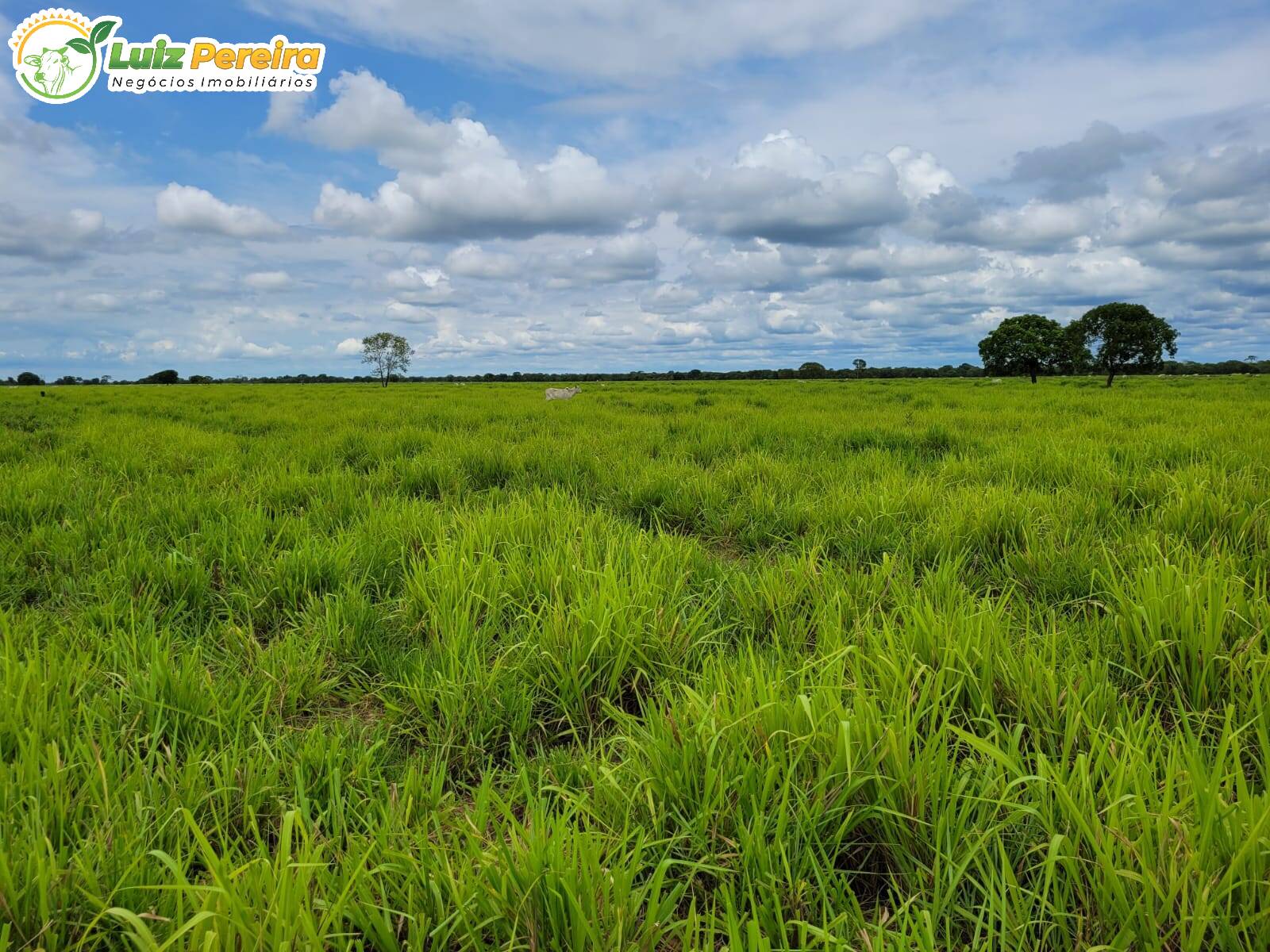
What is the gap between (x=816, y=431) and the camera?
25.9 feet

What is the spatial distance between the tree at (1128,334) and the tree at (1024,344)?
6.13 m

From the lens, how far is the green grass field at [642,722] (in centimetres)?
122

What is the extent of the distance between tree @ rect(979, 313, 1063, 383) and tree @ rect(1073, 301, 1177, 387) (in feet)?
20.1

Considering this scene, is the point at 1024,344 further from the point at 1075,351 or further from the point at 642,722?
the point at 642,722

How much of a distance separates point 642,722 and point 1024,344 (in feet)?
223

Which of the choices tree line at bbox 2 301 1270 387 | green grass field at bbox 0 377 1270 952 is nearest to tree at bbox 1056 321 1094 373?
tree line at bbox 2 301 1270 387

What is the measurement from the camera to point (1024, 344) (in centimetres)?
5791

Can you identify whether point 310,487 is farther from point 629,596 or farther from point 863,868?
point 863,868

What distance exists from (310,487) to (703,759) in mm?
4347

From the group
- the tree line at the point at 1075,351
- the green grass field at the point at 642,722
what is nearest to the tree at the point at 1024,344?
the tree line at the point at 1075,351

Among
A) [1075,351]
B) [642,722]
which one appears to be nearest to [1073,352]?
[1075,351]

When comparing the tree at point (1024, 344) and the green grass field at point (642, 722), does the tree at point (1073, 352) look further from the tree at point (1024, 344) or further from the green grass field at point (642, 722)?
the green grass field at point (642, 722)

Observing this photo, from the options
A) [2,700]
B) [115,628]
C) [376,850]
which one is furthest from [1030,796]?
[115,628]

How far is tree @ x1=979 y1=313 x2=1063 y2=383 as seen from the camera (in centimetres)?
5747
